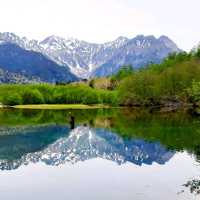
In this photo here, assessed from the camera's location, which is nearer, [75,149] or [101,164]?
[101,164]

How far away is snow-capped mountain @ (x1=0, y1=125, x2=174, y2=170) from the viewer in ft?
190

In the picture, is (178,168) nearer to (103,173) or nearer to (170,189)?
(103,173)

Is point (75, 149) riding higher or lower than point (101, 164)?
lower

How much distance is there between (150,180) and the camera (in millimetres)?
43062

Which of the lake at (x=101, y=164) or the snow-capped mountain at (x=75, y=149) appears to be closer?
the lake at (x=101, y=164)

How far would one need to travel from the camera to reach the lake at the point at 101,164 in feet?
124

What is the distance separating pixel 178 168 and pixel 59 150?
2273cm

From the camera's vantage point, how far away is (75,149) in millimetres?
70188

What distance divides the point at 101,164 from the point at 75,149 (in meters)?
15.5

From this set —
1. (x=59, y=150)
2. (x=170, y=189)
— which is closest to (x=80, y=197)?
(x=170, y=189)

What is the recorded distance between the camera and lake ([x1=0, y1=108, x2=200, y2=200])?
124ft

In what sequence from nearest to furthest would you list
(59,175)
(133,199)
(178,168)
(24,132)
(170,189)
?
(133,199) < (170,189) < (59,175) < (178,168) < (24,132)

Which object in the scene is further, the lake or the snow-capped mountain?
the snow-capped mountain

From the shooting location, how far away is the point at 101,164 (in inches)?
2173
